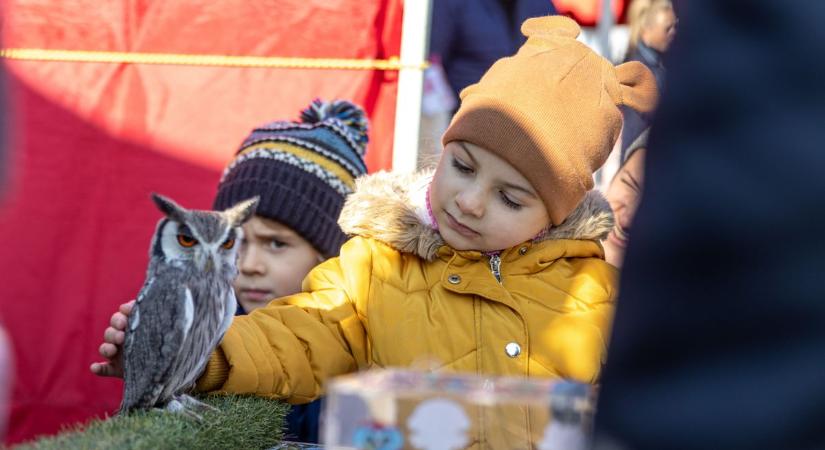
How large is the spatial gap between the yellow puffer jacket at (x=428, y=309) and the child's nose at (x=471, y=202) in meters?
0.12

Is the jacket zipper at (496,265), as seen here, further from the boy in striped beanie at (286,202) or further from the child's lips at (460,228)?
the boy in striped beanie at (286,202)

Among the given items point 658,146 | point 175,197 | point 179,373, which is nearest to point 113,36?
point 175,197

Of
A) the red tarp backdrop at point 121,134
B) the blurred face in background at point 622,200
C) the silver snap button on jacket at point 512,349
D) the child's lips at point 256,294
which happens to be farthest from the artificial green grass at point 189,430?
the red tarp backdrop at point 121,134

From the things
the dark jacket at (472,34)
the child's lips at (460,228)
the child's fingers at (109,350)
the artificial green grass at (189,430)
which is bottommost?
the artificial green grass at (189,430)

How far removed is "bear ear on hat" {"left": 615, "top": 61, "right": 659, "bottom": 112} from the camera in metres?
2.03

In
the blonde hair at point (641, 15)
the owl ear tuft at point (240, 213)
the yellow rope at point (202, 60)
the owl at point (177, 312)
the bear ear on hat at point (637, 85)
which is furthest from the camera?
the blonde hair at point (641, 15)

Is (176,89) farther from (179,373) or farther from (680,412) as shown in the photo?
(680,412)

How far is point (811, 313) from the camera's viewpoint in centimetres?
59

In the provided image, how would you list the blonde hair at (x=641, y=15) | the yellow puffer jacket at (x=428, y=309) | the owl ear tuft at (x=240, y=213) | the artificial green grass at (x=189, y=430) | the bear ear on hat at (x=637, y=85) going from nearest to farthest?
1. the artificial green grass at (x=189, y=430)
2. the owl ear tuft at (x=240, y=213)
3. the yellow puffer jacket at (x=428, y=309)
4. the bear ear on hat at (x=637, y=85)
5. the blonde hair at (x=641, y=15)

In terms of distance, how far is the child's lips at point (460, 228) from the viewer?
186 centimetres

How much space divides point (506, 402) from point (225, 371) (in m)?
0.83

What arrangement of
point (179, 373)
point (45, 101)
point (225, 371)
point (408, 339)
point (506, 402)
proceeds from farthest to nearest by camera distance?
point (45, 101) → point (408, 339) → point (225, 371) → point (179, 373) → point (506, 402)

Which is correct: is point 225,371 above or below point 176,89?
below

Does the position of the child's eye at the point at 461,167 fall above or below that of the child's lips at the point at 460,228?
above
